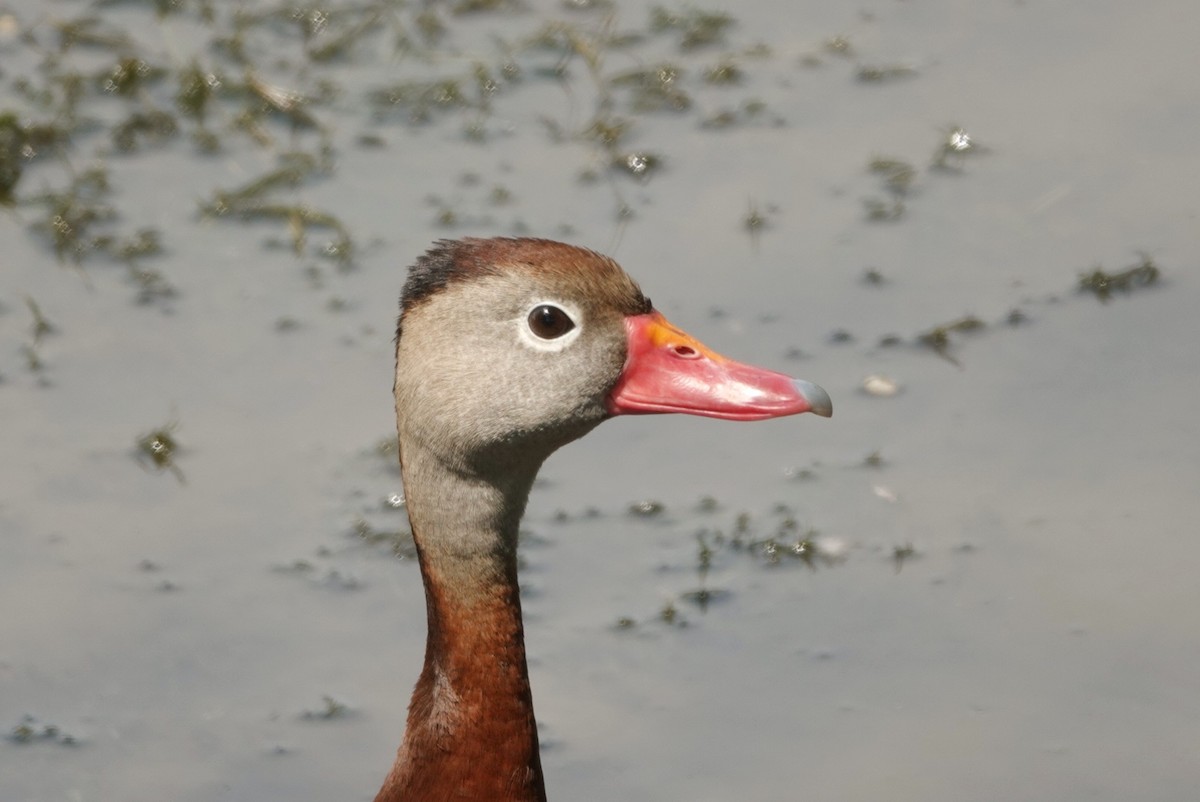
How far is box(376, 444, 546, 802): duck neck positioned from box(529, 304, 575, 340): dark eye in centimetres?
28

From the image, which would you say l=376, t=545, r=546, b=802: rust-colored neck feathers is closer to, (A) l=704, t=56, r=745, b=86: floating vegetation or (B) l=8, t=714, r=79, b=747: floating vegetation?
(B) l=8, t=714, r=79, b=747: floating vegetation

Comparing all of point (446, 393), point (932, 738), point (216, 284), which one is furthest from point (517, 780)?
point (216, 284)

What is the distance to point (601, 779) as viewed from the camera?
185 inches

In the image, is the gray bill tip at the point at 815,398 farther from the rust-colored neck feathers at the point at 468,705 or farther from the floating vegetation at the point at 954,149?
the floating vegetation at the point at 954,149

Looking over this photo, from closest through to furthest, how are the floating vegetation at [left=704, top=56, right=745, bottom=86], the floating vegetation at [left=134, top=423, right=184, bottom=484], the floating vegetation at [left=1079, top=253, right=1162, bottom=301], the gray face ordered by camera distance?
the gray face, the floating vegetation at [left=134, top=423, right=184, bottom=484], the floating vegetation at [left=1079, top=253, right=1162, bottom=301], the floating vegetation at [left=704, top=56, right=745, bottom=86]

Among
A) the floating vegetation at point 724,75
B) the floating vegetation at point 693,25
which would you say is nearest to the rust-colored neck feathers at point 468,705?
the floating vegetation at point 724,75

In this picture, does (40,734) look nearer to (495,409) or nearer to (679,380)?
(495,409)

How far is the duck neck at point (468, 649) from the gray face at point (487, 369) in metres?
0.07

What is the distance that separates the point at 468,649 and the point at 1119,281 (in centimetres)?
340

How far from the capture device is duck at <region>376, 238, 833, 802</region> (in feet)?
11.7

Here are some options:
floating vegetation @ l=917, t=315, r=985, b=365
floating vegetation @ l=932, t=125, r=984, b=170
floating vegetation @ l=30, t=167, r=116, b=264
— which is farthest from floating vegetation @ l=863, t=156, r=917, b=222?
floating vegetation @ l=30, t=167, r=116, b=264

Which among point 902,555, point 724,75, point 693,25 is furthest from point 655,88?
point 902,555

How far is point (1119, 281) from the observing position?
630cm

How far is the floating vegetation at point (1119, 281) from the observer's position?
20.6ft
